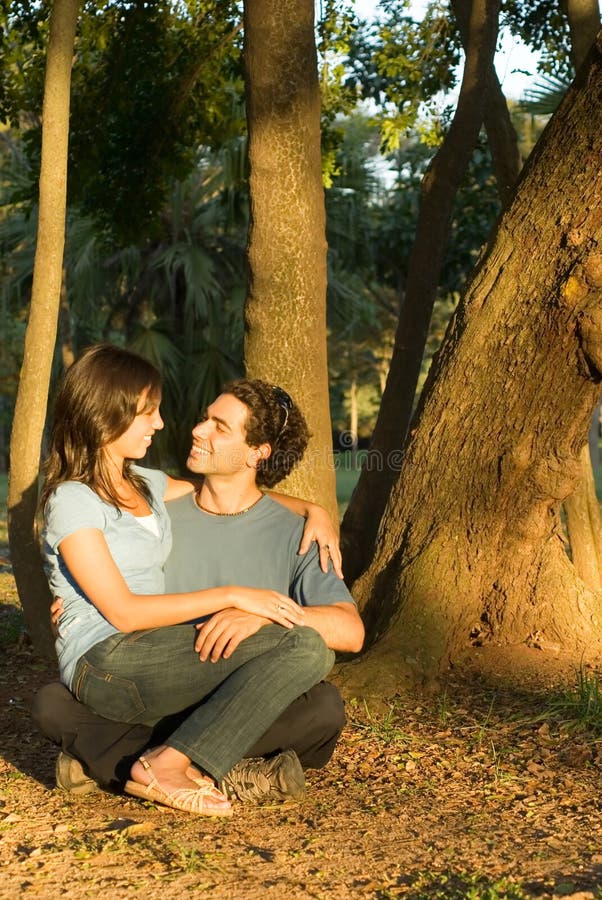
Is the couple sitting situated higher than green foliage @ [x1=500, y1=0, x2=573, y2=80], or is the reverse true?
green foliage @ [x1=500, y1=0, x2=573, y2=80]

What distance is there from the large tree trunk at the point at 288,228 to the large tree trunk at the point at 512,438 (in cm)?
57

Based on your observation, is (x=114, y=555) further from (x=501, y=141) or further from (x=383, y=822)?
(x=501, y=141)

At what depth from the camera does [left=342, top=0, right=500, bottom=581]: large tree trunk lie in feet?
22.6

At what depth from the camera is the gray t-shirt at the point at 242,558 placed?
4094mm

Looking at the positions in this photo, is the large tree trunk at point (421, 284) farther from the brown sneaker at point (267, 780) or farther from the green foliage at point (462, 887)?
the green foliage at point (462, 887)

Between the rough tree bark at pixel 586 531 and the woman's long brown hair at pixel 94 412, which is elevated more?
the woman's long brown hair at pixel 94 412

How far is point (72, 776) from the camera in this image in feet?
12.6

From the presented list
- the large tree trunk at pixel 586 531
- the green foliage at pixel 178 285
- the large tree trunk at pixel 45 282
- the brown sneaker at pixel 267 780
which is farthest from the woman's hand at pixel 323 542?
the green foliage at pixel 178 285

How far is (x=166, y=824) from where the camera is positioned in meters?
3.54

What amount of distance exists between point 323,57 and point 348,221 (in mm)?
12503

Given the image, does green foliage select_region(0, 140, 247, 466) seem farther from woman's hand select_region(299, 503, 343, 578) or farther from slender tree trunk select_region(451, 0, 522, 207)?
woman's hand select_region(299, 503, 343, 578)

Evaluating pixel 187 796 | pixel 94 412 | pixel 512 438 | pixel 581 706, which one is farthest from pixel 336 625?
pixel 512 438

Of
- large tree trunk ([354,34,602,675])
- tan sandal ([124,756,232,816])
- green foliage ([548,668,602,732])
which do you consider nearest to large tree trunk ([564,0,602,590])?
large tree trunk ([354,34,602,675])

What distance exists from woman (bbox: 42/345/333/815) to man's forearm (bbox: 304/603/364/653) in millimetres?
96
